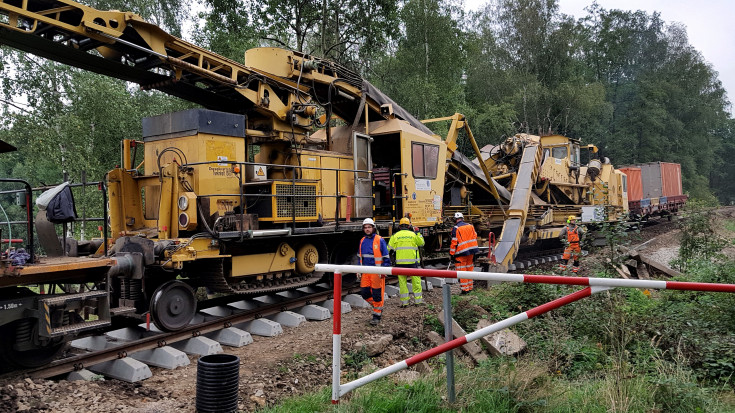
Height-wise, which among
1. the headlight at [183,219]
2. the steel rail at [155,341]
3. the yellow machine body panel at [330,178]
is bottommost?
the steel rail at [155,341]

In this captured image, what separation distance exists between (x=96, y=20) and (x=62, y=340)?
395 cm

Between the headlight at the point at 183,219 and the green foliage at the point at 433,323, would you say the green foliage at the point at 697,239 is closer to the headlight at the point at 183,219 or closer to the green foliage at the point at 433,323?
the green foliage at the point at 433,323

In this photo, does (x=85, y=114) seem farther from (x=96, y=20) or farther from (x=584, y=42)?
(x=584, y=42)

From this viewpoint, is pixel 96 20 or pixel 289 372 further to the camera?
pixel 96 20

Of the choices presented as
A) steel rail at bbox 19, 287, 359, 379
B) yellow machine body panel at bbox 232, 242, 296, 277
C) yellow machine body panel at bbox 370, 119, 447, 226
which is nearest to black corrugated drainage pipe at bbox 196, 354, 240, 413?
steel rail at bbox 19, 287, 359, 379

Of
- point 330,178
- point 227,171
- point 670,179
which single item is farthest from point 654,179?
point 227,171

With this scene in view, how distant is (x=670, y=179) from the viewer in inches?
1116

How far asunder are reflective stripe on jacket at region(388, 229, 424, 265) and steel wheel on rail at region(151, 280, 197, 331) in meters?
3.51

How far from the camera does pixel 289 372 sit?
5816mm

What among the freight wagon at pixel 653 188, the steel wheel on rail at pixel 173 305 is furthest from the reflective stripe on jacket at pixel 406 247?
the freight wagon at pixel 653 188

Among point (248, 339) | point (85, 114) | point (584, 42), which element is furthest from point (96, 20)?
point (584, 42)

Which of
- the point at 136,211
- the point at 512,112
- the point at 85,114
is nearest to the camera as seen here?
the point at 136,211

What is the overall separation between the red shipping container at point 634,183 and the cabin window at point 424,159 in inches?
616

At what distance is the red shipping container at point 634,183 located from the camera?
918 inches
